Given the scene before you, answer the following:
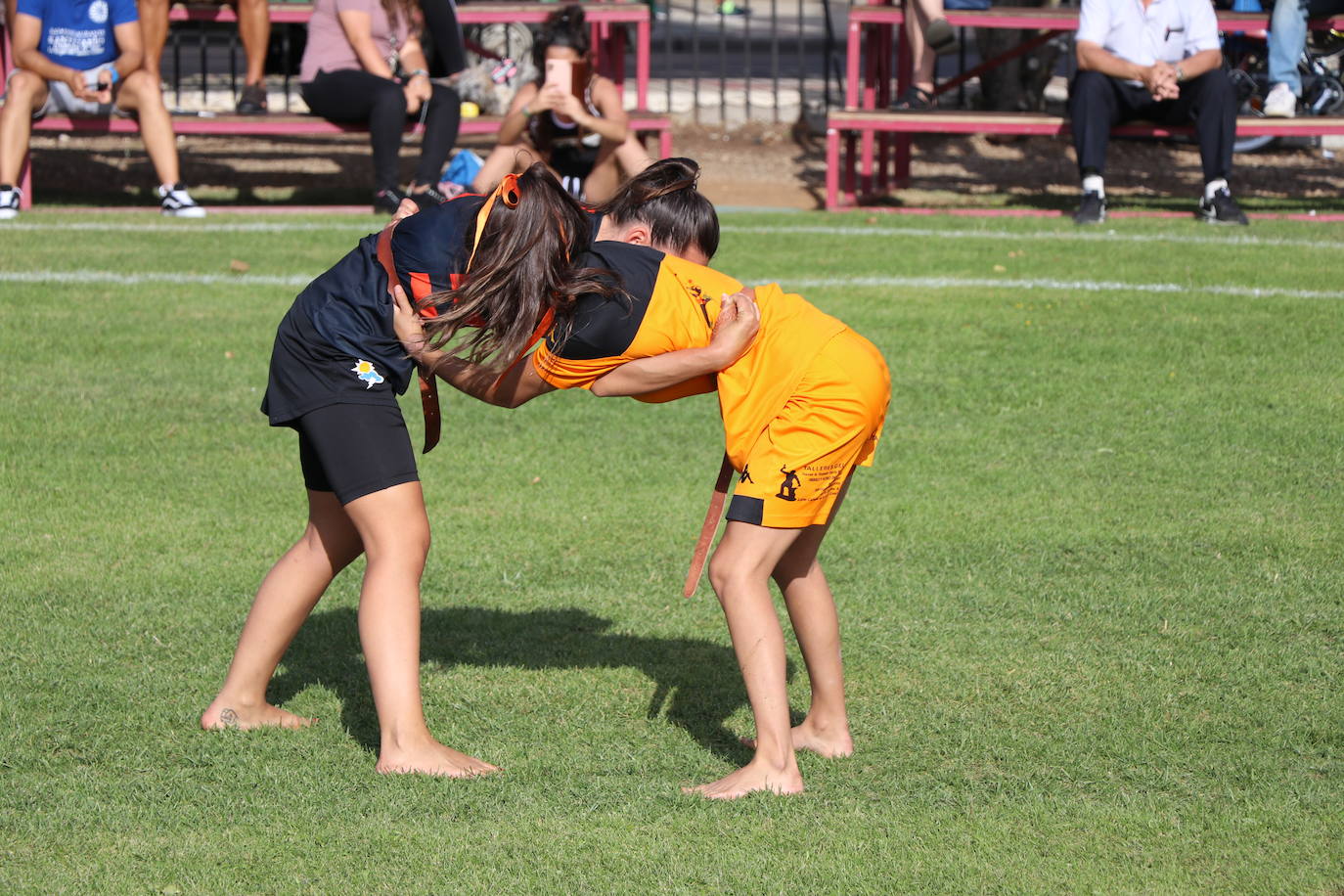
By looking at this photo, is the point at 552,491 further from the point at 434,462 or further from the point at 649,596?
the point at 649,596

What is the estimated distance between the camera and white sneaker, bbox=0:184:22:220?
10.3 metres

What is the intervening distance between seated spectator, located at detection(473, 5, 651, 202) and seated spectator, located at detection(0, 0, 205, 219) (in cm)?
223

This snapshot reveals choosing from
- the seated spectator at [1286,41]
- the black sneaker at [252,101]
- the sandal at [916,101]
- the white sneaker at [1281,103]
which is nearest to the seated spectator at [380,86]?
the black sneaker at [252,101]

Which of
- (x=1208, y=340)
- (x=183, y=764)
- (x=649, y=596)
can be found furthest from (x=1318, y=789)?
(x=1208, y=340)

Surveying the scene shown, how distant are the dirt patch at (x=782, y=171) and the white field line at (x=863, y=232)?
150 centimetres

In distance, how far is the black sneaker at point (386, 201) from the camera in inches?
419

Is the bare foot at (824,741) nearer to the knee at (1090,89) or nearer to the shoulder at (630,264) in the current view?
the shoulder at (630,264)

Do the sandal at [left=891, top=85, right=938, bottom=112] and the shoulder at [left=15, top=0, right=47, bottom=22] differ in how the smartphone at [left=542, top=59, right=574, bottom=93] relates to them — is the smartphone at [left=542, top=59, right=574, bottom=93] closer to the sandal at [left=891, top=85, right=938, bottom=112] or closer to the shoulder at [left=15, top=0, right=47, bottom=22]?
the sandal at [left=891, top=85, right=938, bottom=112]

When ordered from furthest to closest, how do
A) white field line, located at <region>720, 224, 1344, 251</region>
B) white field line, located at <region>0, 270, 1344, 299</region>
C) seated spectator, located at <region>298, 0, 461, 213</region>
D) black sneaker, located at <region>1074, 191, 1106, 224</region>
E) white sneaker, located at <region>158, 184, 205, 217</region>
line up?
white sneaker, located at <region>158, 184, 205, 217</region> → seated spectator, located at <region>298, 0, 461, 213</region> → black sneaker, located at <region>1074, 191, 1106, 224</region> → white field line, located at <region>720, 224, 1344, 251</region> → white field line, located at <region>0, 270, 1344, 299</region>

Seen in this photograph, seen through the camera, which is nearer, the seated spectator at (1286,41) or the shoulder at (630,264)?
the shoulder at (630,264)

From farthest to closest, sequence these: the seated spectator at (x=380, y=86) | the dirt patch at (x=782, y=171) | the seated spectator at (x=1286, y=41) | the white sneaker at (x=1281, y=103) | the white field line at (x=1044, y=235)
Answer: the dirt patch at (x=782, y=171) → the seated spectator at (x=1286, y=41) → the white sneaker at (x=1281, y=103) → the seated spectator at (x=380, y=86) → the white field line at (x=1044, y=235)

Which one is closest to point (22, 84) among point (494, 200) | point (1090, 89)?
point (1090, 89)

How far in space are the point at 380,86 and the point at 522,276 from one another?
7.80 m

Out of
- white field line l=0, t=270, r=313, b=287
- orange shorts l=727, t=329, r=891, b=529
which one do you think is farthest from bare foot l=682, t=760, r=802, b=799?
white field line l=0, t=270, r=313, b=287
